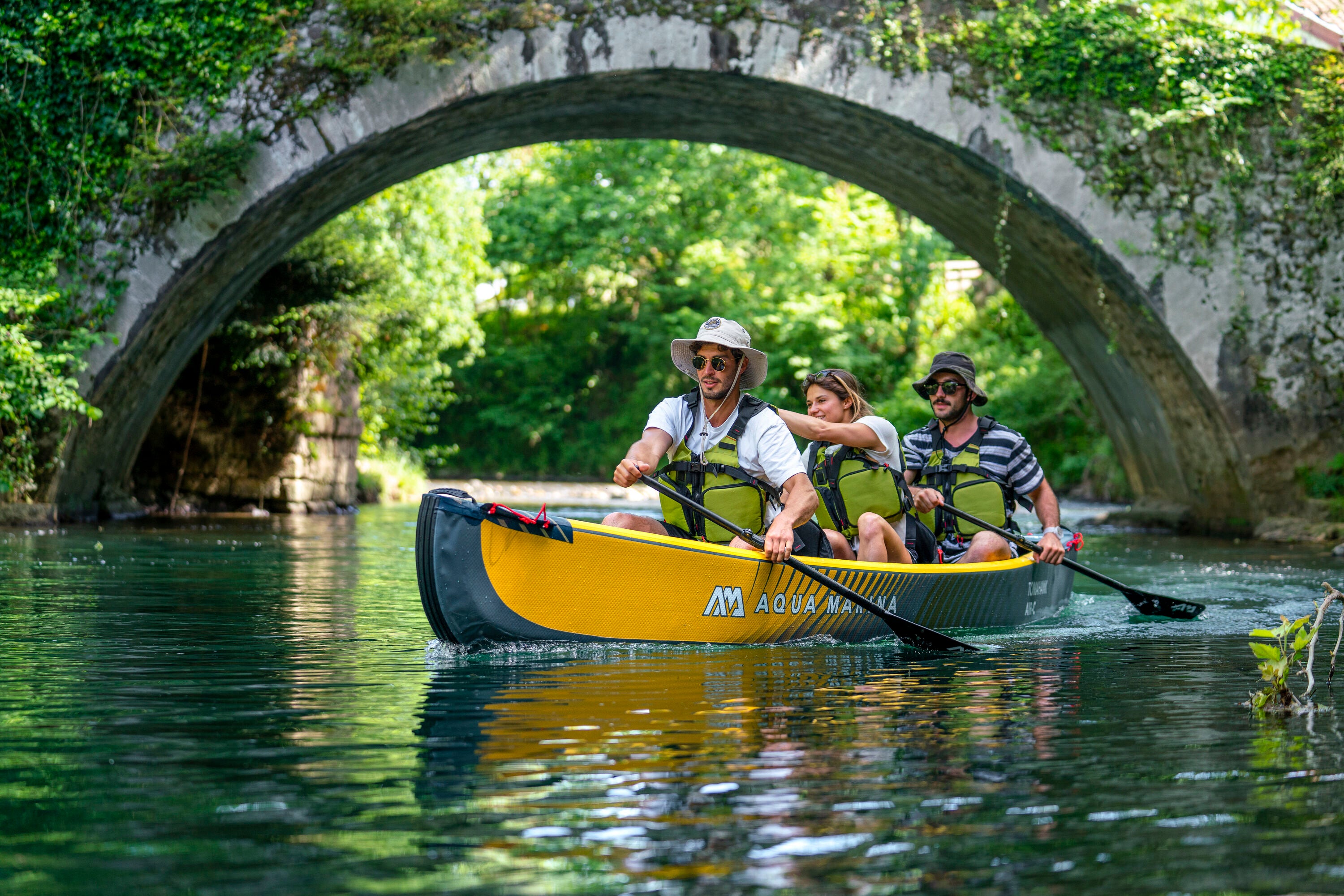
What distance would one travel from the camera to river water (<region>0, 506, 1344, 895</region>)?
7.77 feet

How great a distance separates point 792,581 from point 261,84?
6.27 metres

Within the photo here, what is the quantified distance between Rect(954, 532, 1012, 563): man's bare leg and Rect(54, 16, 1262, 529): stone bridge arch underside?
4367 millimetres

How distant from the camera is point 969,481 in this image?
22.1 feet

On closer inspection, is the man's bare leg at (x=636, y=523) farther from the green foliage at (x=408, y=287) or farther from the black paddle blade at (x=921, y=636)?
the green foliage at (x=408, y=287)

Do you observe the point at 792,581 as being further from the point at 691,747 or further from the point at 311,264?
the point at 311,264

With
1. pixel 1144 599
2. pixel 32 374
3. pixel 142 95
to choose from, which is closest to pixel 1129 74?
pixel 1144 599

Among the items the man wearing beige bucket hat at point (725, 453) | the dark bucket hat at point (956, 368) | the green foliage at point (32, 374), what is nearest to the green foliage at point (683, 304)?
the green foliage at point (32, 374)

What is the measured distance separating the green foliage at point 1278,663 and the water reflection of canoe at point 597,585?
1.79 metres

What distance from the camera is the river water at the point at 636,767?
237 cm

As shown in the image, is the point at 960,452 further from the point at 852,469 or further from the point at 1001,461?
the point at 852,469

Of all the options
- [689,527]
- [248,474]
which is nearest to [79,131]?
[248,474]

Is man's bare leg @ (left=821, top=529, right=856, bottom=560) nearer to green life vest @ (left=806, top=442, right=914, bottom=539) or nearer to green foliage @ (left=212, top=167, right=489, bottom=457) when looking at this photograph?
green life vest @ (left=806, top=442, right=914, bottom=539)

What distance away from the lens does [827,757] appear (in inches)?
128

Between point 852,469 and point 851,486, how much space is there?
8cm
